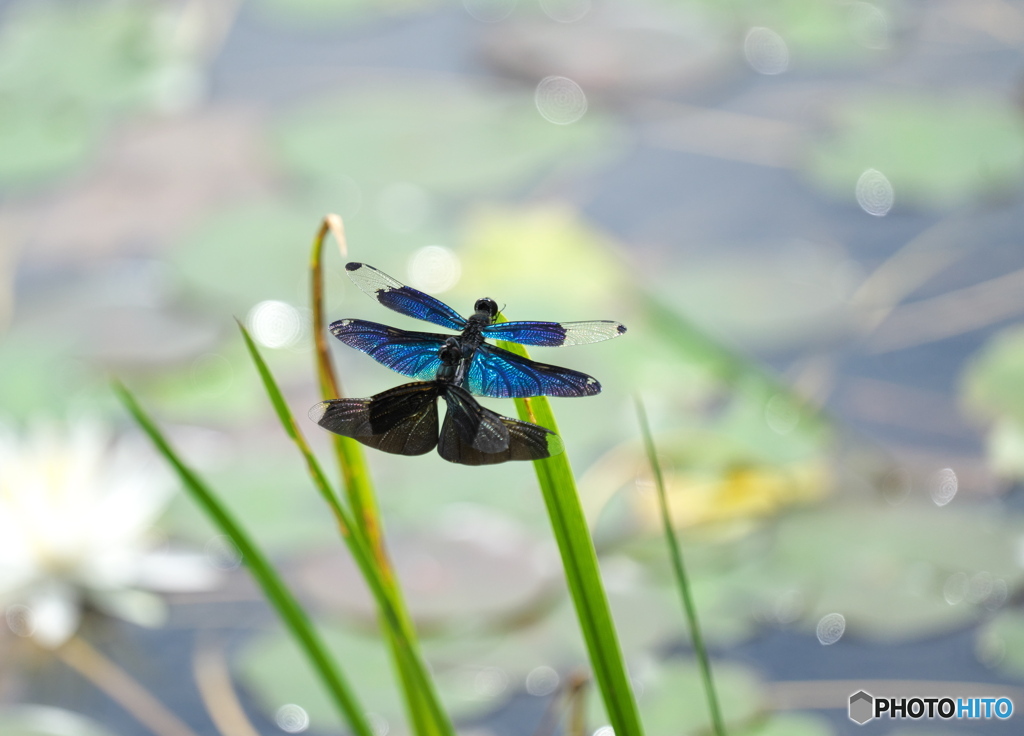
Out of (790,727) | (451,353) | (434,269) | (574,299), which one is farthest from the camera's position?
(434,269)

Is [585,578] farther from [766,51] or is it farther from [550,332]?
[766,51]

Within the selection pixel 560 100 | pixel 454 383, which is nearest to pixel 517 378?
pixel 454 383

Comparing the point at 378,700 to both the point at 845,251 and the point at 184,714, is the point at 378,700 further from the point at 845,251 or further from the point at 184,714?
the point at 845,251

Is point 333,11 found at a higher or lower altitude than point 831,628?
higher

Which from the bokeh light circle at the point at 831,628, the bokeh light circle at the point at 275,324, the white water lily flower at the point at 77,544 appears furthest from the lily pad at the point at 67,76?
the bokeh light circle at the point at 831,628

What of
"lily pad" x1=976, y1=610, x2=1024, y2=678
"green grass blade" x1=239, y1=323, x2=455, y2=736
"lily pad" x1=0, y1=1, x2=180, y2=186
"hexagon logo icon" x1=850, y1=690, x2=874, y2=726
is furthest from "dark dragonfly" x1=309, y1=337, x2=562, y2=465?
"lily pad" x1=0, y1=1, x2=180, y2=186

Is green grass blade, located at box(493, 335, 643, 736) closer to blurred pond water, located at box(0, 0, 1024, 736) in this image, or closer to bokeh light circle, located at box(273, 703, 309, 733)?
blurred pond water, located at box(0, 0, 1024, 736)

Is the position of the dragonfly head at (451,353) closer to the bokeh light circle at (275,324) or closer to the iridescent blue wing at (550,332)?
the iridescent blue wing at (550,332)

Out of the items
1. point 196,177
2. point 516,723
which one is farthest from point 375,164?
point 516,723
